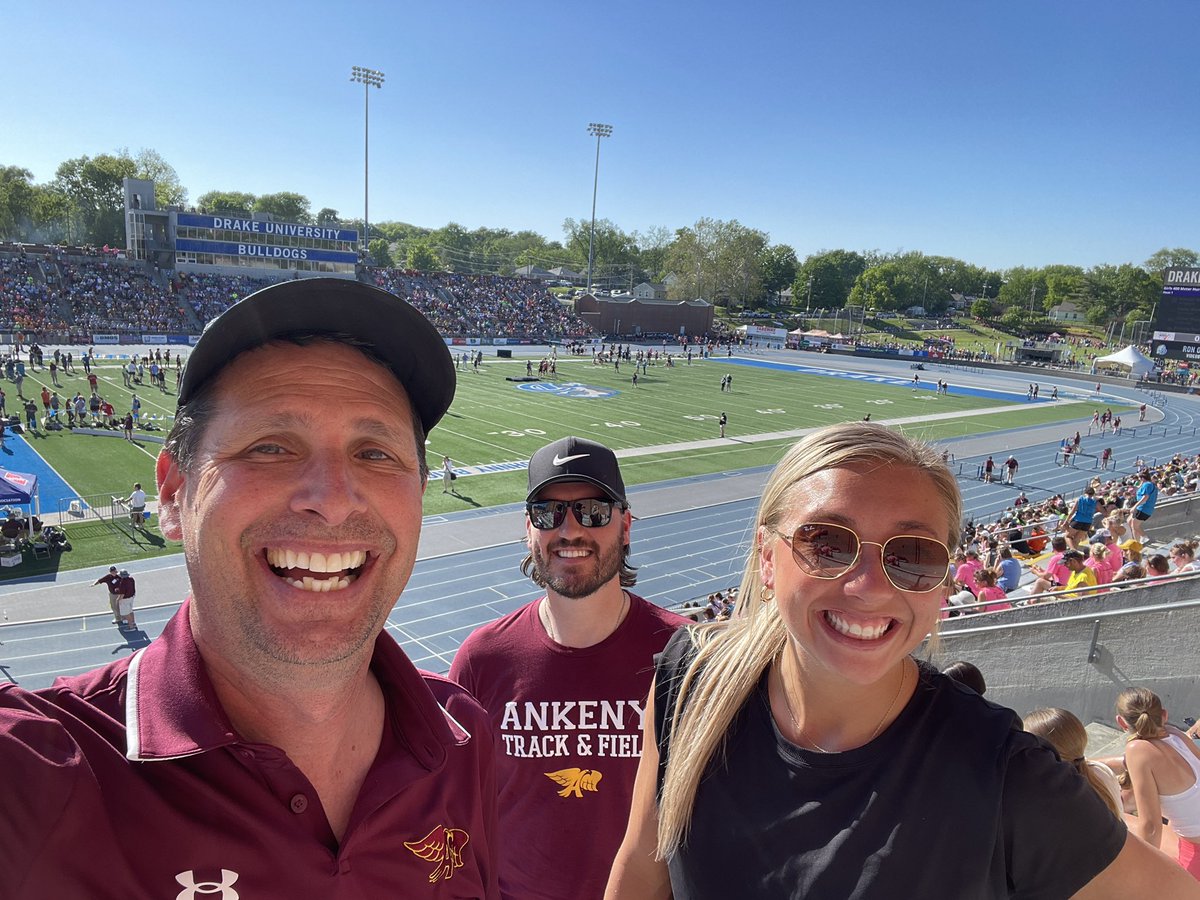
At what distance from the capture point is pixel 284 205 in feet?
384

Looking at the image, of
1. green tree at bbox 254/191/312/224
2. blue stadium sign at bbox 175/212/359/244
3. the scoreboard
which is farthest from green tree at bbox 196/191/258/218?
the scoreboard

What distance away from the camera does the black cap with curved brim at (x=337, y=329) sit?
158 cm

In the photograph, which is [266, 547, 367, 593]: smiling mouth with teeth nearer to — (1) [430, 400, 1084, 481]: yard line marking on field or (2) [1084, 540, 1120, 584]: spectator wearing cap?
(2) [1084, 540, 1120, 584]: spectator wearing cap

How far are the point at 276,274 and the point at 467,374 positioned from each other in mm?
29740

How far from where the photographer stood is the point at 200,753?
1.36 metres

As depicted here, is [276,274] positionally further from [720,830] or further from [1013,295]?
[1013,295]

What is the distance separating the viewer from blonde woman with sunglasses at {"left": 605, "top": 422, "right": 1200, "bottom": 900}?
1.58 metres

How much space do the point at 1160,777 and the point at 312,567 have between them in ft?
15.4

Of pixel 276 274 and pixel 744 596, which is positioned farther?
pixel 276 274

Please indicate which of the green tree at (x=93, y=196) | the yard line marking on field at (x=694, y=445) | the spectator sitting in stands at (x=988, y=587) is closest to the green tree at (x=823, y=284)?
the yard line marking on field at (x=694, y=445)

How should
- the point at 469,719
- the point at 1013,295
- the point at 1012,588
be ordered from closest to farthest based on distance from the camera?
the point at 469,719
the point at 1012,588
the point at 1013,295

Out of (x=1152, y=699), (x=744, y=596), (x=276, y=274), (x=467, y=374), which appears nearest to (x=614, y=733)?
(x=744, y=596)

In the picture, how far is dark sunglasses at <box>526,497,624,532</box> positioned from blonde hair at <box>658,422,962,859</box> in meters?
1.28

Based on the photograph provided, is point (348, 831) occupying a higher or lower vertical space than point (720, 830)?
higher
